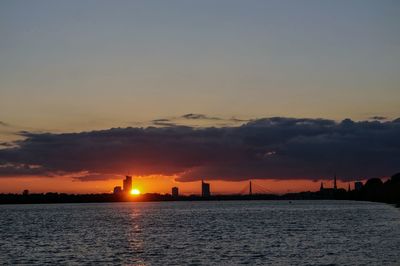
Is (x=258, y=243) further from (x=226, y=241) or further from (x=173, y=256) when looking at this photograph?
A: (x=173, y=256)

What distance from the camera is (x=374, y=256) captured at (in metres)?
65.3

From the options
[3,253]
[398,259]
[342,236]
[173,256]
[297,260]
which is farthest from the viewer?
[342,236]

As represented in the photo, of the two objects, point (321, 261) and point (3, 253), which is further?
point (3, 253)

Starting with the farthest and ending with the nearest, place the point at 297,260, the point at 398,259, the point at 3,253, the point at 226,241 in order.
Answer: the point at 226,241, the point at 3,253, the point at 297,260, the point at 398,259

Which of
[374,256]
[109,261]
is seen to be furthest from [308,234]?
[109,261]

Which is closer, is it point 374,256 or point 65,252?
point 374,256

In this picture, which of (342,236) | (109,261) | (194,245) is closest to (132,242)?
(194,245)

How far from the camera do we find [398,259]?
60.6 metres

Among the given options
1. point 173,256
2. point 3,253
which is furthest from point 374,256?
point 3,253

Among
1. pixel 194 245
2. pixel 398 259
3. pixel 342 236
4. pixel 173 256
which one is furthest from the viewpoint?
pixel 342 236

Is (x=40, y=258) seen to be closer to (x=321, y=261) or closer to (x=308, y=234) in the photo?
(x=321, y=261)

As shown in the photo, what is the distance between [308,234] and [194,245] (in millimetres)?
25217

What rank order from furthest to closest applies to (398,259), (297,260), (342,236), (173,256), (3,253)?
(342,236)
(3,253)
(173,256)
(297,260)
(398,259)

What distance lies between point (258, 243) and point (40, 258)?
29.3 m
